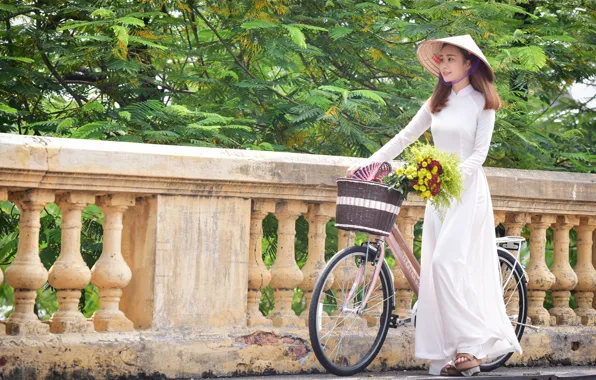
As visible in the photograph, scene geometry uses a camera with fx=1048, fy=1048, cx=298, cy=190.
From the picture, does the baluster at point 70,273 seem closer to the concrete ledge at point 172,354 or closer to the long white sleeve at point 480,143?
the concrete ledge at point 172,354

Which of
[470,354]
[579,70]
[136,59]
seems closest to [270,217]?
[136,59]

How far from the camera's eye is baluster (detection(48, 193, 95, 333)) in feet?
17.9

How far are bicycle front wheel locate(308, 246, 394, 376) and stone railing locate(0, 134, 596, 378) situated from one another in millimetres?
197

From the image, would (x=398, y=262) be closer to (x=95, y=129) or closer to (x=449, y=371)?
(x=449, y=371)

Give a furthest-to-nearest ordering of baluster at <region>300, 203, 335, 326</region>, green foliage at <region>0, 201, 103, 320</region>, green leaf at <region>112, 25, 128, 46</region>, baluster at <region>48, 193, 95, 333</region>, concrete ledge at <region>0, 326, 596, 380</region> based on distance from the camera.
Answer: green leaf at <region>112, 25, 128, 46</region> → green foliage at <region>0, 201, 103, 320</region> → baluster at <region>300, 203, 335, 326</region> → baluster at <region>48, 193, 95, 333</region> → concrete ledge at <region>0, 326, 596, 380</region>

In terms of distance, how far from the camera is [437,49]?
601 cm

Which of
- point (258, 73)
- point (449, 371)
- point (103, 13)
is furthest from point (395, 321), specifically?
point (258, 73)

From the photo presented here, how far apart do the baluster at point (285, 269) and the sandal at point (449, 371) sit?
86 centimetres

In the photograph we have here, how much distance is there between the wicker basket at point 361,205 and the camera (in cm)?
548

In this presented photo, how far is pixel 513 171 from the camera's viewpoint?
6969 millimetres

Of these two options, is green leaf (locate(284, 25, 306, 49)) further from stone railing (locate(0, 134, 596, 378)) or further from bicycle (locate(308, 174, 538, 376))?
bicycle (locate(308, 174, 538, 376))

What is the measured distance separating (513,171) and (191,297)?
247 centimetres

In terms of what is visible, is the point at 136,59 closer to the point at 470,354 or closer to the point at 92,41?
the point at 92,41

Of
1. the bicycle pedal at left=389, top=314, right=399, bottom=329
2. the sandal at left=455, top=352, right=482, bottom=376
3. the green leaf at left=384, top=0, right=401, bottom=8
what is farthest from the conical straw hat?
the green leaf at left=384, top=0, right=401, bottom=8
